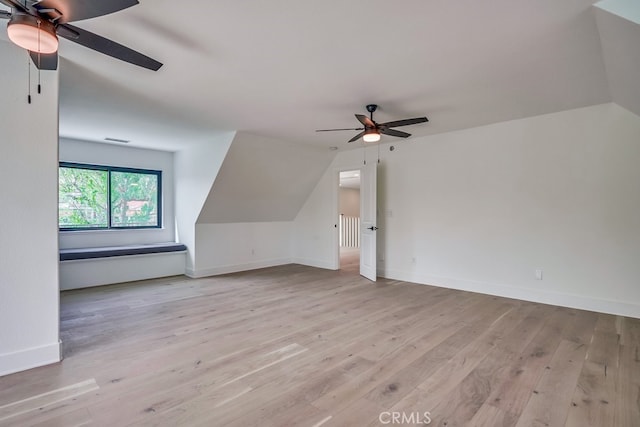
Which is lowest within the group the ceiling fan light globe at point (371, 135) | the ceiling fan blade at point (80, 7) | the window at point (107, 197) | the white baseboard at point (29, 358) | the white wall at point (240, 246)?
the white baseboard at point (29, 358)

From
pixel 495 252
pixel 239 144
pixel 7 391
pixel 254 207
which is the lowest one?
pixel 7 391

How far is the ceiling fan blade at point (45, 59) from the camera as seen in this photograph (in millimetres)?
2043

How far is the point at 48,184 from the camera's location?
2.61 meters

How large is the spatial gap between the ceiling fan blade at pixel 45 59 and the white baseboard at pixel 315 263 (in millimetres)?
5414

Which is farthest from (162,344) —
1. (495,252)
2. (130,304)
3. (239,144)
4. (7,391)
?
(495,252)

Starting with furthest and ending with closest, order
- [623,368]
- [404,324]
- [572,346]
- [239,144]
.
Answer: [239,144] < [404,324] < [572,346] < [623,368]

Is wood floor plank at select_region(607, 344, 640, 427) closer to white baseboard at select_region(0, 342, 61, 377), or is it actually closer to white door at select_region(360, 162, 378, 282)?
white door at select_region(360, 162, 378, 282)

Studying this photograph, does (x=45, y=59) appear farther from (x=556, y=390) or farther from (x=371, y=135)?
(x=556, y=390)

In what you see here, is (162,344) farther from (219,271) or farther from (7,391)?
(219,271)

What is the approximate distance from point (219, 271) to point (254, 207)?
1444 millimetres

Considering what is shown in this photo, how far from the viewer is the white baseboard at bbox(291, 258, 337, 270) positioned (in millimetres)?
6703

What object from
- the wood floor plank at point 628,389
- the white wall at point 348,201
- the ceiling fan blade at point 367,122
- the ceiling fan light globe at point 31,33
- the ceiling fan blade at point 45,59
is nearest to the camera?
the ceiling fan light globe at point 31,33

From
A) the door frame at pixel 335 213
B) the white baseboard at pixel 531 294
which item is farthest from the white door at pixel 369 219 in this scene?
the door frame at pixel 335 213

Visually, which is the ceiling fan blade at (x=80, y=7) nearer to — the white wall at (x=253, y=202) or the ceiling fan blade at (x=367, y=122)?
the ceiling fan blade at (x=367, y=122)
